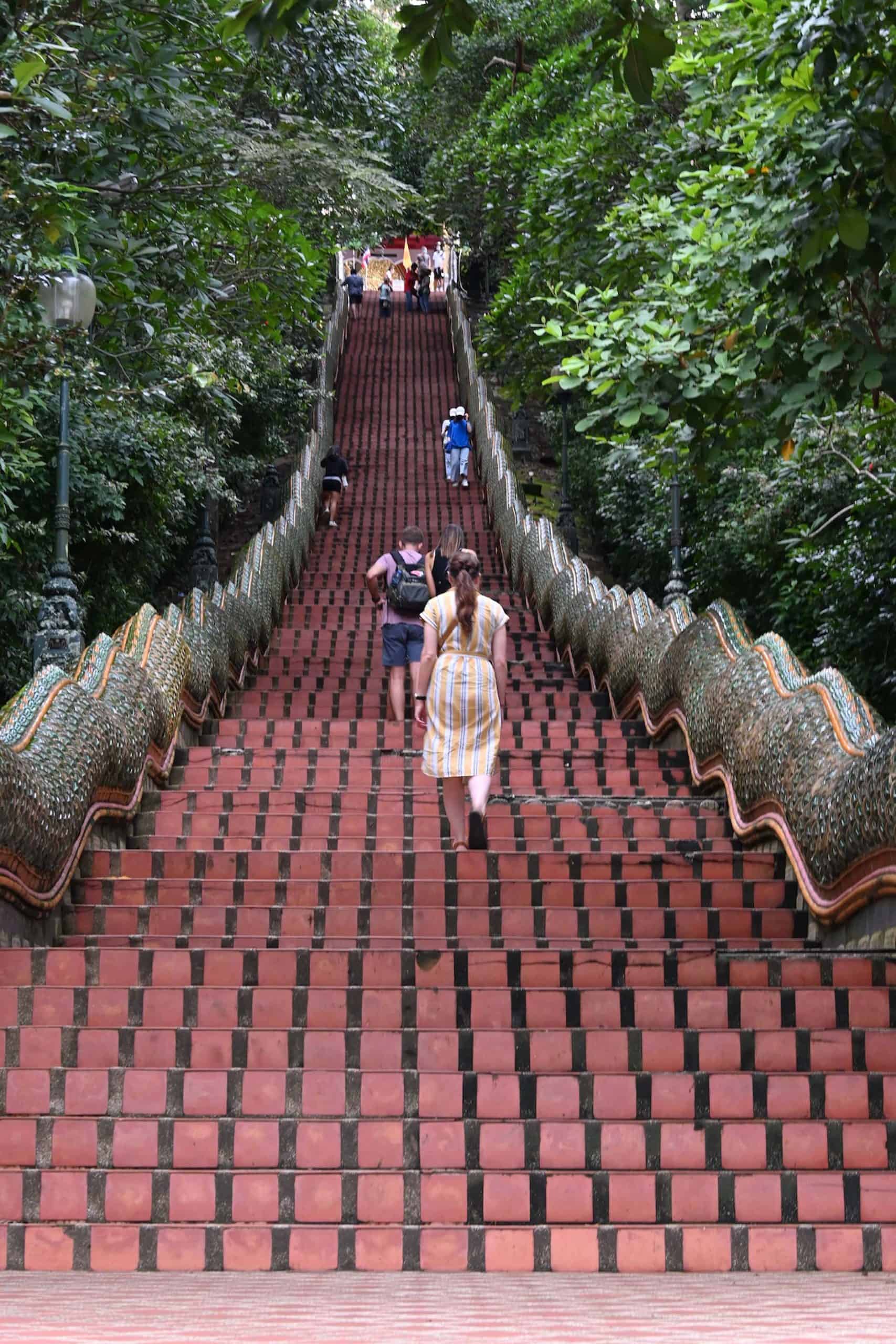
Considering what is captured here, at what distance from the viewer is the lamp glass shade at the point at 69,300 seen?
368 inches

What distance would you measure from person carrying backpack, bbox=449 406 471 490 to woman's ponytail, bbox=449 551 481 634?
57.9 feet

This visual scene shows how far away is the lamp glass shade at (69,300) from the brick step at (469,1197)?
557 cm

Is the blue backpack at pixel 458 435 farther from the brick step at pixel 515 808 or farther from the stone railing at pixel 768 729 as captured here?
the brick step at pixel 515 808

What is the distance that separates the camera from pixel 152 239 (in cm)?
1166

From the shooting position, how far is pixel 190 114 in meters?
14.3

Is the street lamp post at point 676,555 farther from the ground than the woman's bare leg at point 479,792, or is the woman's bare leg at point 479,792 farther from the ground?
the woman's bare leg at point 479,792

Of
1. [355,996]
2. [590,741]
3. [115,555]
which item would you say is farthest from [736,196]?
[115,555]

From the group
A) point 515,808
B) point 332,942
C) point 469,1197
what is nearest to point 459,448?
point 515,808

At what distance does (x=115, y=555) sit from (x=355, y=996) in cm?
1304

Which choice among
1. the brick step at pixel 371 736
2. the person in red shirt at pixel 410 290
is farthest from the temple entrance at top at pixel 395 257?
the brick step at pixel 371 736

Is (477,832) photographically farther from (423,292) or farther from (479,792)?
(423,292)

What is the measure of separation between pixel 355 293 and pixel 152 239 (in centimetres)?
3123

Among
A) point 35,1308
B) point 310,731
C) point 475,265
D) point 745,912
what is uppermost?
point 35,1308

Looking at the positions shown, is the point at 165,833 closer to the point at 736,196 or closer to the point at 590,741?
the point at 590,741
